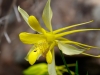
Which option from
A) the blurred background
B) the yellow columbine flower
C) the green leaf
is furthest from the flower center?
the blurred background

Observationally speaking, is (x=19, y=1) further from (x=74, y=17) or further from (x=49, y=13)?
(x=49, y=13)

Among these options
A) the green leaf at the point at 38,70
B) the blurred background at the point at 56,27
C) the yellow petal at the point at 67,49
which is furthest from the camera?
the blurred background at the point at 56,27

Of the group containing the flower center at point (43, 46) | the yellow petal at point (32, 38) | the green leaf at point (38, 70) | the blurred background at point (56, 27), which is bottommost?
the blurred background at point (56, 27)

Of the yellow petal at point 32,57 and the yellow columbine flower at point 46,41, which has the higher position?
the yellow columbine flower at point 46,41

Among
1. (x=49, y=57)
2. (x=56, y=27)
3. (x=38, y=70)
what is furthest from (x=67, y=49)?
(x=56, y=27)

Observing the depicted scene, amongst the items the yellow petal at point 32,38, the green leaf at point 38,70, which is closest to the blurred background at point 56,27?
the green leaf at point 38,70

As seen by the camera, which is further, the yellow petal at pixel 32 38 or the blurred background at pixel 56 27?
the blurred background at pixel 56 27

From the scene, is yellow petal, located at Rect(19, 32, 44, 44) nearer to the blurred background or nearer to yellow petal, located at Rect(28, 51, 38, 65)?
yellow petal, located at Rect(28, 51, 38, 65)

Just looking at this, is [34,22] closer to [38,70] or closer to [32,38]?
[32,38]

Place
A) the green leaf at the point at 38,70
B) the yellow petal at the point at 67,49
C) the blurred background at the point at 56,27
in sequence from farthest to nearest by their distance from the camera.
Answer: the blurred background at the point at 56,27 < the green leaf at the point at 38,70 < the yellow petal at the point at 67,49

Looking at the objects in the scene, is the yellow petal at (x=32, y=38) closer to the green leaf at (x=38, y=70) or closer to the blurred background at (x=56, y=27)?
the green leaf at (x=38, y=70)
